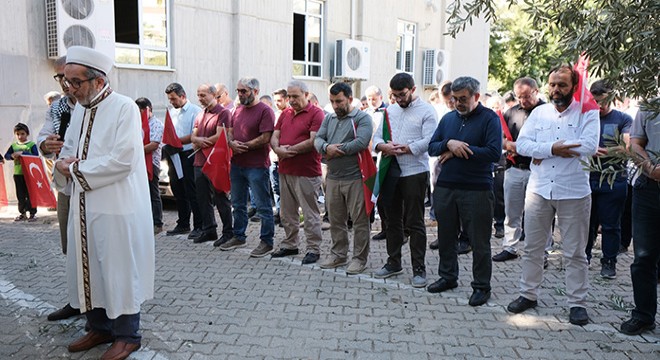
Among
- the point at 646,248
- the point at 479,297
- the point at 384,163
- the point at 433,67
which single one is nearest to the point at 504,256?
the point at 479,297

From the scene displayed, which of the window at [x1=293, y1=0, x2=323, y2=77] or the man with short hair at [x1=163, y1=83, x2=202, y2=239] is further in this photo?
the window at [x1=293, y1=0, x2=323, y2=77]

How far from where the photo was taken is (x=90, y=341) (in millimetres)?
4148

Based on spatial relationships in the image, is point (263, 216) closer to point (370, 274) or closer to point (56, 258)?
point (370, 274)

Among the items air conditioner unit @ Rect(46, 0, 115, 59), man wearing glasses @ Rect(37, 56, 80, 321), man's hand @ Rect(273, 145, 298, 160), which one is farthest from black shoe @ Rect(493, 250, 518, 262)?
air conditioner unit @ Rect(46, 0, 115, 59)

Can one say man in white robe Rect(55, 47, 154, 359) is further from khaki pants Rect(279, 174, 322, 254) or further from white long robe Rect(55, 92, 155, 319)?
khaki pants Rect(279, 174, 322, 254)

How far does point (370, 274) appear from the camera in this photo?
6219 millimetres

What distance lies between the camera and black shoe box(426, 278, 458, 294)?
5.57 metres

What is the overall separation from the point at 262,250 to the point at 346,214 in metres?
1.24

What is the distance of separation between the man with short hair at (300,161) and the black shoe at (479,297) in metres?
2.09

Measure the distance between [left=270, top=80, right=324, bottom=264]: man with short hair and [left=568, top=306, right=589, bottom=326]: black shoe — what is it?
2938 mm

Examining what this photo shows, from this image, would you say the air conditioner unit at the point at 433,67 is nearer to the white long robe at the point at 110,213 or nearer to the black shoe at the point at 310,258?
the black shoe at the point at 310,258

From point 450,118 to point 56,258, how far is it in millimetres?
4916

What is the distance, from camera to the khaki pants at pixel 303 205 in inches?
263

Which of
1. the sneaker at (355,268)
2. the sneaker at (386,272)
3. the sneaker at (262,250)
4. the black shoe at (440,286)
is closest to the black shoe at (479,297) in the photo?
the black shoe at (440,286)
